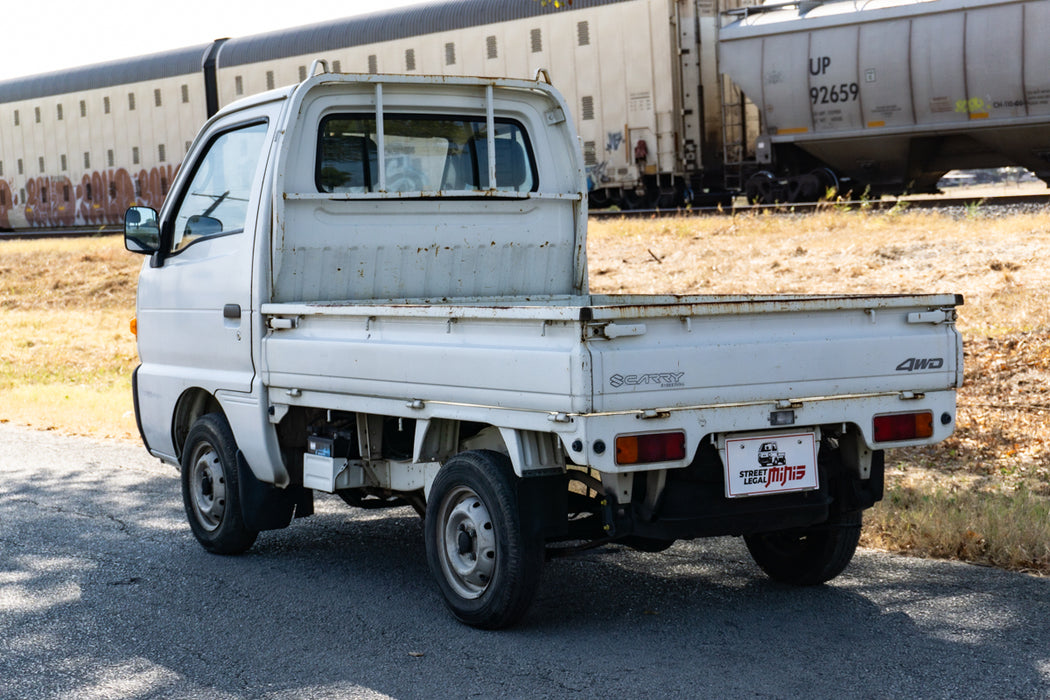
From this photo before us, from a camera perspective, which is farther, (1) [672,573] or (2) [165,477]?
(2) [165,477]

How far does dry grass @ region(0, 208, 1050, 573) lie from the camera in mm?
6715

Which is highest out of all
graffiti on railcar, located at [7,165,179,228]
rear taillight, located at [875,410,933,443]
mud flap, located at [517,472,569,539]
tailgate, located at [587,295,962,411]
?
graffiti on railcar, located at [7,165,179,228]

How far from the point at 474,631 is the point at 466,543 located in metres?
0.35

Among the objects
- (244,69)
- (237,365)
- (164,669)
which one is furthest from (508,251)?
(244,69)

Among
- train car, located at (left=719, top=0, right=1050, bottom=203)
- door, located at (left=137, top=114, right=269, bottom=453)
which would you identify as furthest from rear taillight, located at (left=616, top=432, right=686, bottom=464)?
train car, located at (left=719, top=0, right=1050, bottom=203)

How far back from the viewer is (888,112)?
2153cm

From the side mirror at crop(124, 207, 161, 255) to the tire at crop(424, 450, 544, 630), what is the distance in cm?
268

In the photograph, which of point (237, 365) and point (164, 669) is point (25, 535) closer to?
point (237, 365)

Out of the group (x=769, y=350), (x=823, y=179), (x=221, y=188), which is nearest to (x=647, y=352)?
(x=769, y=350)

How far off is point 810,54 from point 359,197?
17321mm

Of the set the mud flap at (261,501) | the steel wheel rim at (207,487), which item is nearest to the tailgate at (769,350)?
the mud flap at (261,501)

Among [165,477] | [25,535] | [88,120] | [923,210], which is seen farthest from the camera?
[88,120]

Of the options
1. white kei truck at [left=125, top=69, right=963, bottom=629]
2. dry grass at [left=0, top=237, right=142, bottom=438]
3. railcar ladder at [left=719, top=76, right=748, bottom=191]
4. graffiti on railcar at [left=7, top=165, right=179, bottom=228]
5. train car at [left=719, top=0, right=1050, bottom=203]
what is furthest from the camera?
graffiti on railcar at [left=7, top=165, right=179, bottom=228]

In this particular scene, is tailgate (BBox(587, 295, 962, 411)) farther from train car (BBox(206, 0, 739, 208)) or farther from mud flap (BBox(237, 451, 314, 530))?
train car (BBox(206, 0, 739, 208))
